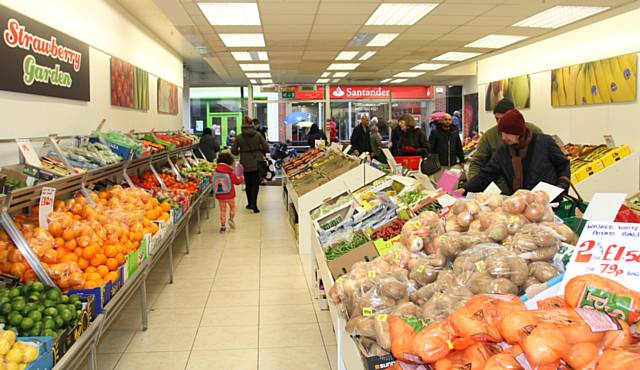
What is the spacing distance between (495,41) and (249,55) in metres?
5.21

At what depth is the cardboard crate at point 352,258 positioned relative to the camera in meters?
3.52

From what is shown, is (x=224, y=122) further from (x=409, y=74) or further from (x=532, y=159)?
(x=532, y=159)

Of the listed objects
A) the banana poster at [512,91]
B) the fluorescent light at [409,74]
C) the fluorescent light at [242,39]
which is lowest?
the banana poster at [512,91]

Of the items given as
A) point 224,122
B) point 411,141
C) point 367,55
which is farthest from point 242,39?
point 224,122

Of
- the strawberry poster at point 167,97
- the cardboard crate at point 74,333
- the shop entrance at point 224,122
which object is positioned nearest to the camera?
the cardboard crate at point 74,333

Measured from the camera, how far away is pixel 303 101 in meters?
20.7

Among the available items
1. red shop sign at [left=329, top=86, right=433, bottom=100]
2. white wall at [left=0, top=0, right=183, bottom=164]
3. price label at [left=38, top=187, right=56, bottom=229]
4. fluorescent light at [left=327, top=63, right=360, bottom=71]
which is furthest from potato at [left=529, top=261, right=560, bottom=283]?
red shop sign at [left=329, top=86, right=433, bottom=100]

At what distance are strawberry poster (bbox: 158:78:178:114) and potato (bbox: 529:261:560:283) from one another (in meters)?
9.82

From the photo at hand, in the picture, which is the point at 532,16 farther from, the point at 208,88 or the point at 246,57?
the point at 208,88

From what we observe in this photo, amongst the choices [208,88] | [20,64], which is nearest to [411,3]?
[20,64]

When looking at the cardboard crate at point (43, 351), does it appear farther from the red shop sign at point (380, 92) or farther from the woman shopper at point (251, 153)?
the red shop sign at point (380, 92)

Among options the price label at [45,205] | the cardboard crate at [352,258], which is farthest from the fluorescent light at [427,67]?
the price label at [45,205]

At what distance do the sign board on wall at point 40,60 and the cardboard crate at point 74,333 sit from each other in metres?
2.22

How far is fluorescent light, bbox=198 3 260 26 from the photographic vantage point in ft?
24.5
